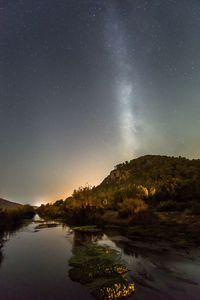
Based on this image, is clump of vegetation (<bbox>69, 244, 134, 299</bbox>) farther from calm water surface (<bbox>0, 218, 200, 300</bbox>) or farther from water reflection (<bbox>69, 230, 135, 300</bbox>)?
calm water surface (<bbox>0, 218, 200, 300</bbox>)

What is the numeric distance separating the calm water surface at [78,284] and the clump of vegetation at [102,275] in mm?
327

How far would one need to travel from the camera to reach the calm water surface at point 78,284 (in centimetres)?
1046

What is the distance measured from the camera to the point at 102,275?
12031 mm

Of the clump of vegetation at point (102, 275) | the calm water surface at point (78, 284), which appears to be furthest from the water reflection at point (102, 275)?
the calm water surface at point (78, 284)

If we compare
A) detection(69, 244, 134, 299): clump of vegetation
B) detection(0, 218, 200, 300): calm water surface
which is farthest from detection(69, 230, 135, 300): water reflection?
detection(0, 218, 200, 300): calm water surface

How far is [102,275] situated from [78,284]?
1.04m

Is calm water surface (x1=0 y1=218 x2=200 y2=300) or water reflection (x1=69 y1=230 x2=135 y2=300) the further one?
calm water surface (x1=0 y1=218 x2=200 y2=300)

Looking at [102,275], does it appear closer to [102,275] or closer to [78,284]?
[102,275]

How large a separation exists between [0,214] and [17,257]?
30.4 metres

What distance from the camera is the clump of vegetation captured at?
10148 millimetres

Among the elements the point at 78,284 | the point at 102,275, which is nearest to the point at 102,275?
the point at 102,275

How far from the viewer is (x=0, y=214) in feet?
153

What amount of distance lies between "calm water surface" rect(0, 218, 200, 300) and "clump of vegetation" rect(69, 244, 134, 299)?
0.33 m

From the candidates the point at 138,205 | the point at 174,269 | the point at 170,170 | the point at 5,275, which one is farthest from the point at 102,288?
the point at 170,170
